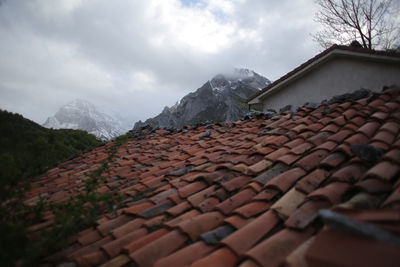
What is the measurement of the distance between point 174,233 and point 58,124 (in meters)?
123

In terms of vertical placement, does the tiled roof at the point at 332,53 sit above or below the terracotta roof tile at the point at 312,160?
above

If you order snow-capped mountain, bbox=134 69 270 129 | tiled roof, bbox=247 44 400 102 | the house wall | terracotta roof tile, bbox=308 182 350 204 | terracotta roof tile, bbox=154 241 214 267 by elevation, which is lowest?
terracotta roof tile, bbox=154 241 214 267

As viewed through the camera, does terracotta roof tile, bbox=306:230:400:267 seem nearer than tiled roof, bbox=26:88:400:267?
Yes

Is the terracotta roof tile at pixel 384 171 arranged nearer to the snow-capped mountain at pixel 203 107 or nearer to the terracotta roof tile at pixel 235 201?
the terracotta roof tile at pixel 235 201

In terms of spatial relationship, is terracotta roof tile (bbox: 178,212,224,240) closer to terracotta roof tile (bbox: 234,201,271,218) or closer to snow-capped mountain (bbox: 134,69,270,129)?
terracotta roof tile (bbox: 234,201,271,218)

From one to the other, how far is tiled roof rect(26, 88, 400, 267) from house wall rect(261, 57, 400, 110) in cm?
301

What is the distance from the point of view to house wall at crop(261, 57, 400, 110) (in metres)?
6.18

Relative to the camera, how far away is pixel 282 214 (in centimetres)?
172

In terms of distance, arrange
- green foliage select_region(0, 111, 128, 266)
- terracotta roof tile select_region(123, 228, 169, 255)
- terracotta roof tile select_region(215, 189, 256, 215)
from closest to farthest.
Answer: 1. green foliage select_region(0, 111, 128, 266)
2. terracotta roof tile select_region(123, 228, 169, 255)
3. terracotta roof tile select_region(215, 189, 256, 215)

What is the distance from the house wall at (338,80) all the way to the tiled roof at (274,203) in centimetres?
301

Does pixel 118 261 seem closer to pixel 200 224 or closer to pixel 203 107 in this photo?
pixel 200 224

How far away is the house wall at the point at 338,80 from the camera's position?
618 centimetres

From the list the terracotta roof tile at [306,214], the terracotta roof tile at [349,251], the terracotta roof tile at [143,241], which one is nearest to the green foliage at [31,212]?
the terracotta roof tile at [143,241]

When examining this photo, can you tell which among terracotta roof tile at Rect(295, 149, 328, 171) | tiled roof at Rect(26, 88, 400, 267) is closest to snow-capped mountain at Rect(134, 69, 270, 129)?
tiled roof at Rect(26, 88, 400, 267)
